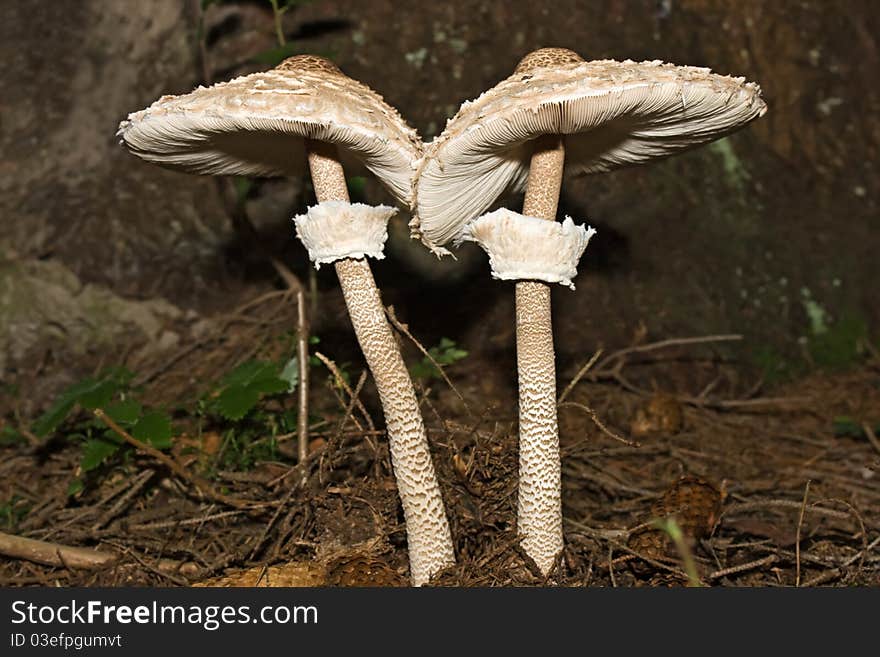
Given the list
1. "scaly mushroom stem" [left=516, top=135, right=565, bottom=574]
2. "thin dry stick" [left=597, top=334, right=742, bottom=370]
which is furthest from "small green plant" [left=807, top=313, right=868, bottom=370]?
"scaly mushroom stem" [left=516, top=135, right=565, bottom=574]

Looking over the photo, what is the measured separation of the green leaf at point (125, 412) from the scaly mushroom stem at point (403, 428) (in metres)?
1.34

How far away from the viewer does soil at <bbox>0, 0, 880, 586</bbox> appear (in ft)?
15.9

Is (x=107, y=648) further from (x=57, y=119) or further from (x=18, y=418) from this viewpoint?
(x=57, y=119)

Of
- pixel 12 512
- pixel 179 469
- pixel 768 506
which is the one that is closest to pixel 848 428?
pixel 768 506

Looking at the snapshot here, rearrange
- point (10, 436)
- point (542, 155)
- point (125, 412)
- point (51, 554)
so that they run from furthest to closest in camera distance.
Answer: point (10, 436), point (125, 412), point (51, 554), point (542, 155)

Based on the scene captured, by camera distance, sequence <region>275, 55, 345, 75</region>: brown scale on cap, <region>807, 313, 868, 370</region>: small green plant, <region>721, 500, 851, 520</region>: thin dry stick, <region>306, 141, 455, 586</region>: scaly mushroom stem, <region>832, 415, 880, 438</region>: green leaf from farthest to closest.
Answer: <region>807, 313, 868, 370</region>: small green plant → <region>832, 415, 880, 438</region>: green leaf → <region>721, 500, 851, 520</region>: thin dry stick → <region>306, 141, 455, 586</region>: scaly mushroom stem → <region>275, 55, 345, 75</region>: brown scale on cap

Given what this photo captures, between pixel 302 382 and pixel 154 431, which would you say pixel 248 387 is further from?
Result: pixel 154 431

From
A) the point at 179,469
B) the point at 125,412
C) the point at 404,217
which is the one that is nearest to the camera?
the point at 179,469

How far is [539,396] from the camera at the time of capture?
9.55 feet

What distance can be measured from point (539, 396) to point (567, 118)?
97 centimetres

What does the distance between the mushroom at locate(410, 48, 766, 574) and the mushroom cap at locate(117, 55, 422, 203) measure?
18 centimetres

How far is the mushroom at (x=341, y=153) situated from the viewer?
Answer: 261 cm

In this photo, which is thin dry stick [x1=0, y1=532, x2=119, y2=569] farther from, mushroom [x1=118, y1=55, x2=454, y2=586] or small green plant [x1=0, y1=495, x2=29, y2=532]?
mushroom [x1=118, y1=55, x2=454, y2=586]

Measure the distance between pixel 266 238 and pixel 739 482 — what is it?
314 cm
